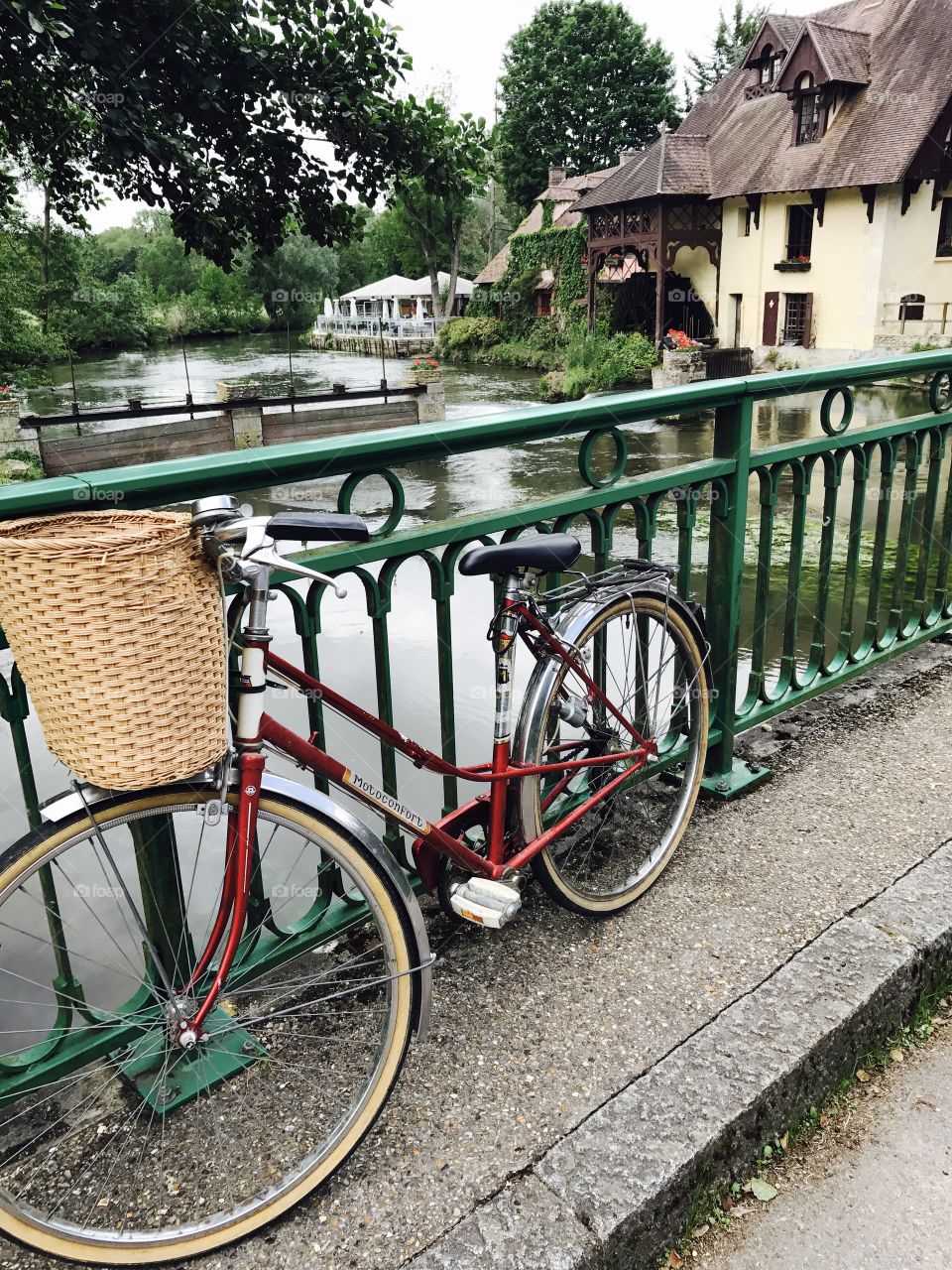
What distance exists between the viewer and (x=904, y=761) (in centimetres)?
332

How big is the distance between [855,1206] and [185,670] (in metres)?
1.57

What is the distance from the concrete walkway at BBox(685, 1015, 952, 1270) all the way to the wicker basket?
1.31m

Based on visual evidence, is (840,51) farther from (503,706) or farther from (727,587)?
(503,706)

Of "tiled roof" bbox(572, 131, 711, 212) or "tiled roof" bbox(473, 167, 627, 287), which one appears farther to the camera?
"tiled roof" bbox(473, 167, 627, 287)

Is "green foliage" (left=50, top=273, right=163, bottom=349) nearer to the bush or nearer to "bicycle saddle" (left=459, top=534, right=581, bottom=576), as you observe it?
the bush

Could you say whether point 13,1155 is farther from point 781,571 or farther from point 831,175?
point 831,175

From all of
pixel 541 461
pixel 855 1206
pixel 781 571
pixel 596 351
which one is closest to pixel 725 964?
pixel 855 1206

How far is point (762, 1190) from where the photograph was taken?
1.92m

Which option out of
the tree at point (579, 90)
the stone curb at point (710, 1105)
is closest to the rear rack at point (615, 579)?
the stone curb at point (710, 1105)

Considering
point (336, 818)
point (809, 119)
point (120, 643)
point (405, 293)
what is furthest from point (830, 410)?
point (405, 293)

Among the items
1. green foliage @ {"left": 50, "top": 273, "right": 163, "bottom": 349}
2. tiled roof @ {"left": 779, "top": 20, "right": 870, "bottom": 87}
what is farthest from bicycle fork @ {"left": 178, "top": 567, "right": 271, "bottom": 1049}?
tiled roof @ {"left": 779, "top": 20, "right": 870, "bottom": 87}

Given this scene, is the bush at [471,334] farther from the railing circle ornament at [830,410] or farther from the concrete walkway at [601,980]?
the concrete walkway at [601,980]

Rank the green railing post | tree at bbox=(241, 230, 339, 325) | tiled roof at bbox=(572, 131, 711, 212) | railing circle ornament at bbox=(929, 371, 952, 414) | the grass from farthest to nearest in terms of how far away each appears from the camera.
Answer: tree at bbox=(241, 230, 339, 325) → tiled roof at bbox=(572, 131, 711, 212) → the grass → railing circle ornament at bbox=(929, 371, 952, 414) → the green railing post

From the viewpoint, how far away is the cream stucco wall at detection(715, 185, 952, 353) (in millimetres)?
28625
